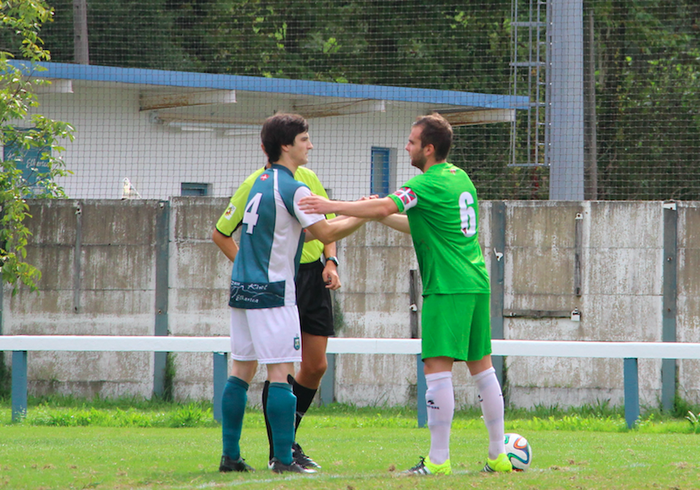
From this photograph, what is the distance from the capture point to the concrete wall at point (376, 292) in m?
8.53

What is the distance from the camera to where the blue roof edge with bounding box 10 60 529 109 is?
1155cm

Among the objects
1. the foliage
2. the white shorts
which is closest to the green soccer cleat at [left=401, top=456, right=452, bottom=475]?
the white shorts

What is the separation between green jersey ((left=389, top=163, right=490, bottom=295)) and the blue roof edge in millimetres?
7406

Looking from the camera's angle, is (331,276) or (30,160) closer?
(331,276)

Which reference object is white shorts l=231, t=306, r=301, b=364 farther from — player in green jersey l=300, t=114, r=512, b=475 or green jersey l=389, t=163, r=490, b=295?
green jersey l=389, t=163, r=490, b=295

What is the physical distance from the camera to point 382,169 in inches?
487

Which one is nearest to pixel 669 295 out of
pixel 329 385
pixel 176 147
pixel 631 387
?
pixel 631 387

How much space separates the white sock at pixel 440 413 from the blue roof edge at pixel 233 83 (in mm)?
7777

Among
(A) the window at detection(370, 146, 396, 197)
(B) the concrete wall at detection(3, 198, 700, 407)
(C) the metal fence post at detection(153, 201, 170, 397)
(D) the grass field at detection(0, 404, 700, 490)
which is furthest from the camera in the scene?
(A) the window at detection(370, 146, 396, 197)

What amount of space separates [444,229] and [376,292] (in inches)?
177

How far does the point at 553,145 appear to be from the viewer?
31.3 feet

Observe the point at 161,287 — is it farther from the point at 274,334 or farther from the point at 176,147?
the point at 274,334

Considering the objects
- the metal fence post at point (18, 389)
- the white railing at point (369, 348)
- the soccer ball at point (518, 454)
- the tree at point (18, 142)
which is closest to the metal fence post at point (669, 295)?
the white railing at point (369, 348)

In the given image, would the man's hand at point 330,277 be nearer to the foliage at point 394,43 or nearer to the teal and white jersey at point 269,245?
the teal and white jersey at point 269,245
